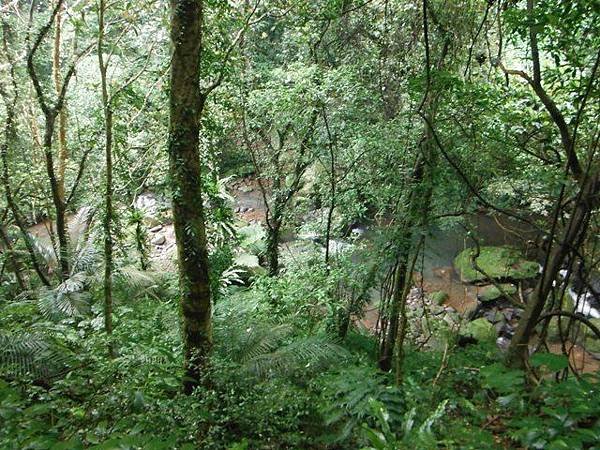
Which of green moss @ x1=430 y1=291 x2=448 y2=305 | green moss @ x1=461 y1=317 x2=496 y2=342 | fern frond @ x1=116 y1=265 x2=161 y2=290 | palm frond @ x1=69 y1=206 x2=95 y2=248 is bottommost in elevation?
green moss @ x1=461 y1=317 x2=496 y2=342

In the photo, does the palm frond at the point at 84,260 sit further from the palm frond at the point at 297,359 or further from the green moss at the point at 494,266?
the green moss at the point at 494,266

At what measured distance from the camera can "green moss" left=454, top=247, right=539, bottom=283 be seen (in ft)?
28.3

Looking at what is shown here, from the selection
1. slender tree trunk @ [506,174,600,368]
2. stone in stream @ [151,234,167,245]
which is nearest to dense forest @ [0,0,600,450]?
slender tree trunk @ [506,174,600,368]

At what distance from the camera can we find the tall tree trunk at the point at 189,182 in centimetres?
324

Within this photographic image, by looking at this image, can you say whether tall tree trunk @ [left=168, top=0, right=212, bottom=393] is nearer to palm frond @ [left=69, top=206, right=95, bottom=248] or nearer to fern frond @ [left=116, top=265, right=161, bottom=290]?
fern frond @ [left=116, top=265, right=161, bottom=290]

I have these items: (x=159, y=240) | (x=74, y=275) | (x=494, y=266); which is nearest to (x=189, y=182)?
(x=74, y=275)

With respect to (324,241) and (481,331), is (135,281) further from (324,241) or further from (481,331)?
(481,331)

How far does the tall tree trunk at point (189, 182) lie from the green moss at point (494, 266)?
21.0 feet

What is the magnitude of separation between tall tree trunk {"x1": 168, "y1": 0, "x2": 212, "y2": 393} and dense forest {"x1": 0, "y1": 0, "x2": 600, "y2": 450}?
0.02 meters

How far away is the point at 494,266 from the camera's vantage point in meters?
9.34

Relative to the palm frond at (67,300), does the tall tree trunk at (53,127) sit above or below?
above

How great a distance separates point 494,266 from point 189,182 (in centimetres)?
794

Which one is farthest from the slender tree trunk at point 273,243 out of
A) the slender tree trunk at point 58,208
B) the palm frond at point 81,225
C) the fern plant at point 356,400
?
the fern plant at point 356,400

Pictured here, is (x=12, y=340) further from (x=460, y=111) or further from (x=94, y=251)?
(x=460, y=111)
